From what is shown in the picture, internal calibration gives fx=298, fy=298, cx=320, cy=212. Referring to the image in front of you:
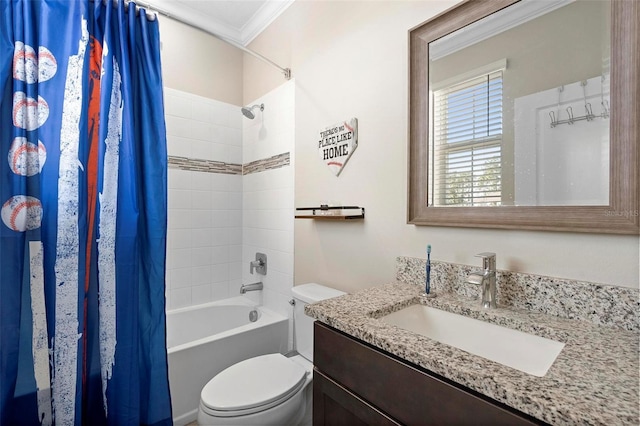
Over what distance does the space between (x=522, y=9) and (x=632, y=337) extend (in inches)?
40.6

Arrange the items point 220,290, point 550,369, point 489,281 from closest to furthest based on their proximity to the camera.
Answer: point 550,369 < point 489,281 < point 220,290

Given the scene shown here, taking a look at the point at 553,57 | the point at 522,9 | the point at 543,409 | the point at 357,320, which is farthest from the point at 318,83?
the point at 543,409

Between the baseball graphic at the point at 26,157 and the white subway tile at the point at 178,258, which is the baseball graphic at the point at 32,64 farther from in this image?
the white subway tile at the point at 178,258

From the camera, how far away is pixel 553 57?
0.94 m

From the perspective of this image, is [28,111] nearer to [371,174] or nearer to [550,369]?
[371,174]

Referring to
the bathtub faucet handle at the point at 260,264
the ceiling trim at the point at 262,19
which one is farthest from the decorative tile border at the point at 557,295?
the ceiling trim at the point at 262,19

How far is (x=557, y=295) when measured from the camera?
2.93 feet

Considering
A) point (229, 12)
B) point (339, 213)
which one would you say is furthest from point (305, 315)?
point (229, 12)

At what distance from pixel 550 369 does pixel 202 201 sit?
7.53 ft

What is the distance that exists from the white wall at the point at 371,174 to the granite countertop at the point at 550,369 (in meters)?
0.20

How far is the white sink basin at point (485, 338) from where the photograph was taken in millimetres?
790

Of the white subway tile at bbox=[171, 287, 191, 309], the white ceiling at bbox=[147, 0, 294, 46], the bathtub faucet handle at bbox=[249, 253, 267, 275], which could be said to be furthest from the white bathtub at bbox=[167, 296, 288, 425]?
the white ceiling at bbox=[147, 0, 294, 46]

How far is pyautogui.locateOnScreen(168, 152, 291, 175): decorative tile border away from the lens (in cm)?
217

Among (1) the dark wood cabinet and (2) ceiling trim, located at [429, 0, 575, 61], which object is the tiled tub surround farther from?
(2) ceiling trim, located at [429, 0, 575, 61]
